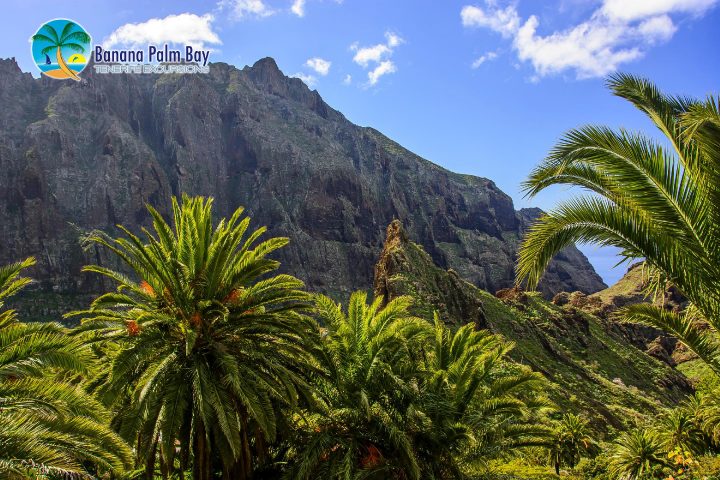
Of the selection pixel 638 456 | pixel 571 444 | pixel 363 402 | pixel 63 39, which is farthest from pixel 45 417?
pixel 63 39

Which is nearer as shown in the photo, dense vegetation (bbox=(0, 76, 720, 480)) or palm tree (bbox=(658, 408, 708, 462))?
dense vegetation (bbox=(0, 76, 720, 480))

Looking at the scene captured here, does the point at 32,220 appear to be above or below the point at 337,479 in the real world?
above

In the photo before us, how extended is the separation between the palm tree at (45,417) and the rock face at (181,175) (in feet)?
404

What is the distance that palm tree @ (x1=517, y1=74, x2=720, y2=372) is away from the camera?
772 cm

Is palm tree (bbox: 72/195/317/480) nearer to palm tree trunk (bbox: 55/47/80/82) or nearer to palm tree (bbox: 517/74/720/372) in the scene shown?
palm tree (bbox: 517/74/720/372)

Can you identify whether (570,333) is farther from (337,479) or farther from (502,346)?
(337,479)

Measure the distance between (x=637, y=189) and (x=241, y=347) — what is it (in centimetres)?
895

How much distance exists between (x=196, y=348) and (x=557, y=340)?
86922 mm

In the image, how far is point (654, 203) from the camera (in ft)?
26.2

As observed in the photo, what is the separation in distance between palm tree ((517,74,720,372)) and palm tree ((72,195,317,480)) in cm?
642

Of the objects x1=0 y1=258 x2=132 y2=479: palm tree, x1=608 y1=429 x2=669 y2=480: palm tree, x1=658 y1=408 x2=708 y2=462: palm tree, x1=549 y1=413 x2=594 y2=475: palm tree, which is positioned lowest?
x1=549 y1=413 x2=594 y2=475: palm tree

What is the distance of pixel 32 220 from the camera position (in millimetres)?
119812

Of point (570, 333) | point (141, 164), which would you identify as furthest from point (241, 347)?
point (141, 164)

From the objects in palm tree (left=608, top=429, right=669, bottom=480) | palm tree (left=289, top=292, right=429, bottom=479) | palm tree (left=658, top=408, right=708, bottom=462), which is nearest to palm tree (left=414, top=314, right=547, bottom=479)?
palm tree (left=289, top=292, right=429, bottom=479)
